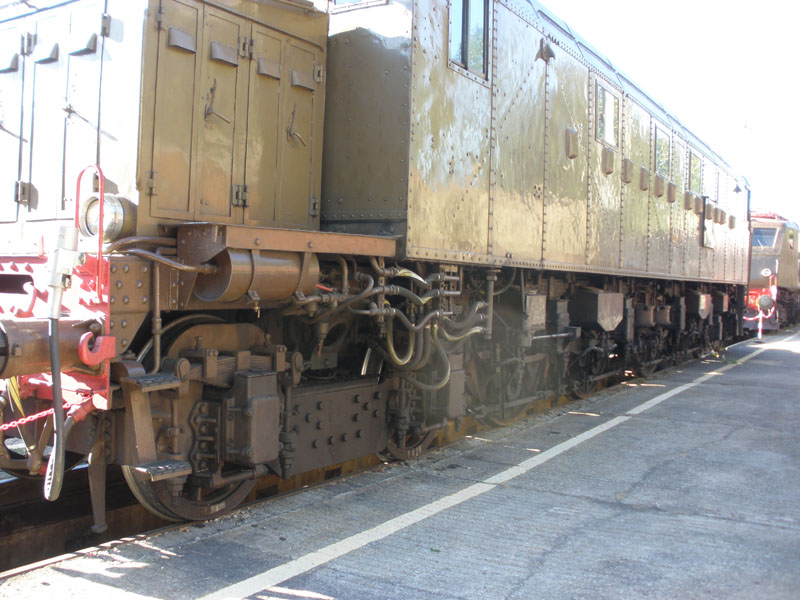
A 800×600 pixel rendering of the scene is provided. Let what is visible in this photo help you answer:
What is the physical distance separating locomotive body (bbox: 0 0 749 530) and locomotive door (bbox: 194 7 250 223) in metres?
0.02

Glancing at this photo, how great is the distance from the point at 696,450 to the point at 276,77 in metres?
4.98

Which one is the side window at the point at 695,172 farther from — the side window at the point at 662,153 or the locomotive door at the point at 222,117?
the locomotive door at the point at 222,117

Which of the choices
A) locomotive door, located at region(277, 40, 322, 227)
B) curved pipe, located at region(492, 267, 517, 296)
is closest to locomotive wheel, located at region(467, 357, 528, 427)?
curved pipe, located at region(492, 267, 517, 296)

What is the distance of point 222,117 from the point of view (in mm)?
4629

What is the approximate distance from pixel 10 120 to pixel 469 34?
12.0ft

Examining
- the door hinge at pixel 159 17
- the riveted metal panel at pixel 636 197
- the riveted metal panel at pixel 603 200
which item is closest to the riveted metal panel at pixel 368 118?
the door hinge at pixel 159 17

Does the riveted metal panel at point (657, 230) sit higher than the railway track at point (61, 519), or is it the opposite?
the riveted metal panel at point (657, 230)

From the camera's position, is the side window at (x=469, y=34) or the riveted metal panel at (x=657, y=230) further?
the riveted metal panel at (x=657, y=230)

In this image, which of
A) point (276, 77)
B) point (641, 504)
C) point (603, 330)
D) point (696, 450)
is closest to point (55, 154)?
point (276, 77)

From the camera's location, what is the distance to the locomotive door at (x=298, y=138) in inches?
204

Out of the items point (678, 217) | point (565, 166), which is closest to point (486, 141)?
point (565, 166)

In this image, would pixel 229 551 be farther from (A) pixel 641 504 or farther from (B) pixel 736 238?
(B) pixel 736 238

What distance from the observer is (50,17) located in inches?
184

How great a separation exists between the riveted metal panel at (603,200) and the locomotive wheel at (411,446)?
11.6 ft
